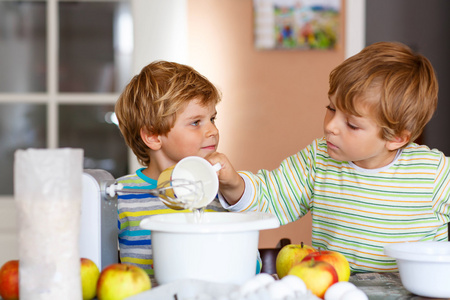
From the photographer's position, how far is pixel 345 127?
1.34m

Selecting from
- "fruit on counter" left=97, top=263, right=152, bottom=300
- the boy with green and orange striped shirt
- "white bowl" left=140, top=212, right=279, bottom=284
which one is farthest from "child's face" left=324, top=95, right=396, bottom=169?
"fruit on counter" left=97, top=263, right=152, bottom=300

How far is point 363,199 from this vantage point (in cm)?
141

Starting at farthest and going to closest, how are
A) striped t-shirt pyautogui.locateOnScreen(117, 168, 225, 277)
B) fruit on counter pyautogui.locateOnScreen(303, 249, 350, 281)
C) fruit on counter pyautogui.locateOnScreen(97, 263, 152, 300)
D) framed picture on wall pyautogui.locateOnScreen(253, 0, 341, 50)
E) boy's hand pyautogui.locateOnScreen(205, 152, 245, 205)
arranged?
framed picture on wall pyautogui.locateOnScreen(253, 0, 341, 50)
striped t-shirt pyautogui.locateOnScreen(117, 168, 225, 277)
boy's hand pyautogui.locateOnScreen(205, 152, 245, 205)
fruit on counter pyautogui.locateOnScreen(303, 249, 350, 281)
fruit on counter pyautogui.locateOnScreen(97, 263, 152, 300)

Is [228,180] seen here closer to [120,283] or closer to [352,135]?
[352,135]

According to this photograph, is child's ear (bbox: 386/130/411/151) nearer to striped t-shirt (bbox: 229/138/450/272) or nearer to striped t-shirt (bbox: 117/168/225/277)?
striped t-shirt (bbox: 229/138/450/272)

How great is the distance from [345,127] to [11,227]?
1.87 meters

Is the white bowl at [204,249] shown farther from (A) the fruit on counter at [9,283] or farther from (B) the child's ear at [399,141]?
(B) the child's ear at [399,141]

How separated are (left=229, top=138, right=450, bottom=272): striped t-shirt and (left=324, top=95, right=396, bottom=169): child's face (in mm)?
92

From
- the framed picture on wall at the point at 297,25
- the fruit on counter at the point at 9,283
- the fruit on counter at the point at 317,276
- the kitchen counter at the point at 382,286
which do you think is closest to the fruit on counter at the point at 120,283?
the fruit on counter at the point at 9,283

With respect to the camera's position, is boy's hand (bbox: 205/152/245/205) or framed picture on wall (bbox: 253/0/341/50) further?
framed picture on wall (bbox: 253/0/341/50)

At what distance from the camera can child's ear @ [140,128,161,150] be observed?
158 cm

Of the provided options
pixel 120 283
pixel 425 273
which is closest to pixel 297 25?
pixel 425 273

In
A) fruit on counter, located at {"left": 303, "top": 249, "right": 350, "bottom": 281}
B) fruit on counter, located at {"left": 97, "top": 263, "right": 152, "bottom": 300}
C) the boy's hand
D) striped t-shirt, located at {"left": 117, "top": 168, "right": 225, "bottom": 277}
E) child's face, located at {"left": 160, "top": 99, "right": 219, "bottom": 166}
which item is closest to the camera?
fruit on counter, located at {"left": 97, "top": 263, "right": 152, "bottom": 300}

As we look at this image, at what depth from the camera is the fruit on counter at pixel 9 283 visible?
893mm
